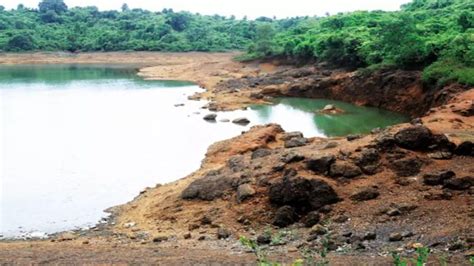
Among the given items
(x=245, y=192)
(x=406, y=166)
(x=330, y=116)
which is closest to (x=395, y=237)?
(x=406, y=166)

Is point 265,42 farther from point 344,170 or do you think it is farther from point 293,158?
point 344,170

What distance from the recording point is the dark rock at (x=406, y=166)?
1648 centimetres

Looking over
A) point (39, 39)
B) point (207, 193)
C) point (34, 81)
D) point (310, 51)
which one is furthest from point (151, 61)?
point (207, 193)

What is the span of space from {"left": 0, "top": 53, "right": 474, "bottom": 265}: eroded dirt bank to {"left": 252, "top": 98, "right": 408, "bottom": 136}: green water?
10.5 metres

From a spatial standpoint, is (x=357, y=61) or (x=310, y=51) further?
(x=310, y=51)

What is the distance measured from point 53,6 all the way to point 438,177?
120 metres

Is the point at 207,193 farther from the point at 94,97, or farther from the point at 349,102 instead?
the point at 94,97

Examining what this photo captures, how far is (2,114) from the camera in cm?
3809

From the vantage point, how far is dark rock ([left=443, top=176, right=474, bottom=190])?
14.9 meters

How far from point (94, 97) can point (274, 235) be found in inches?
1419

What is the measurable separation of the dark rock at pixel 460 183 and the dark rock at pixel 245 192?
16.9ft

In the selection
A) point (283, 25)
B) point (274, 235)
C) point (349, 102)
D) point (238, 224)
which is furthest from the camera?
point (283, 25)

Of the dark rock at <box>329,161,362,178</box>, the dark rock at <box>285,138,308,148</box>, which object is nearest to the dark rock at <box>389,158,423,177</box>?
the dark rock at <box>329,161,362,178</box>

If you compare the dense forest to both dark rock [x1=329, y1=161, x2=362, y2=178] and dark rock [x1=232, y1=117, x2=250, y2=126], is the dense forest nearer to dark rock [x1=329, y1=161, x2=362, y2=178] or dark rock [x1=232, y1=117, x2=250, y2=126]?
dark rock [x1=232, y1=117, x2=250, y2=126]
